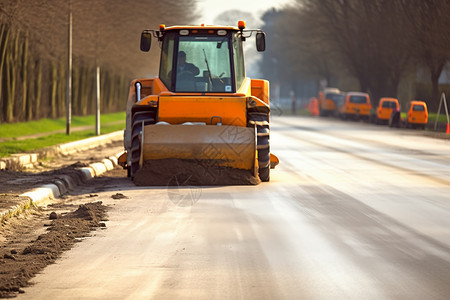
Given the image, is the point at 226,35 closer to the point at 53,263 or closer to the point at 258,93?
the point at 258,93

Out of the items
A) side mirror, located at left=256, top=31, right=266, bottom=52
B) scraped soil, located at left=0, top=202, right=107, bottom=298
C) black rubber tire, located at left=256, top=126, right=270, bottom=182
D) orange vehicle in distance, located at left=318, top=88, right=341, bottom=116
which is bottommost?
orange vehicle in distance, located at left=318, top=88, right=341, bottom=116

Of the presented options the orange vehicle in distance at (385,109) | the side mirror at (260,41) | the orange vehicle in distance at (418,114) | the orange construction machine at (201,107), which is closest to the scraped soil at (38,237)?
the orange construction machine at (201,107)

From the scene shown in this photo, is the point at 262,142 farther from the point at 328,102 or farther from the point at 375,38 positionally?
the point at 328,102

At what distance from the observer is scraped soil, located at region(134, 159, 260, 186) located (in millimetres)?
16578

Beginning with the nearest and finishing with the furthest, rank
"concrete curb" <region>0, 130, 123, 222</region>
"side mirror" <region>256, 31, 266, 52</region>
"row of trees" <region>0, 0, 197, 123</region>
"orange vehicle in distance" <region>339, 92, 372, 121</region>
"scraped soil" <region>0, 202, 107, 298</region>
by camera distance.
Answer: "scraped soil" <region>0, 202, 107, 298</region> → "concrete curb" <region>0, 130, 123, 222</region> → "side mirror" <region>256, 31, 266, 52</region> → "row of trees" <region>0, 0, 197, 123</region> → "orange vehicle in distance" <region>339, 92, 372, 121</region>

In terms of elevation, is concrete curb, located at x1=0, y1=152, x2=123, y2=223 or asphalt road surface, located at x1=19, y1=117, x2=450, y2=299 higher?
asphalt road surface, located at x1=19, y1=117, x2=450, y2=299

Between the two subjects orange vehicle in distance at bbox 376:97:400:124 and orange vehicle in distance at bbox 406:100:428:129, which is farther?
orange vehicle in distance at bbox 376:97:400:124

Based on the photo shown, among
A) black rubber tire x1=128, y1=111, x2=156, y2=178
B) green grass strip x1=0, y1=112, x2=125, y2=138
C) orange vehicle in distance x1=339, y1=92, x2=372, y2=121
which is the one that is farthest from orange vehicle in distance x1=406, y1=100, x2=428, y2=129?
black rubber tire x1=128, y1=111, x2=156, y2=178

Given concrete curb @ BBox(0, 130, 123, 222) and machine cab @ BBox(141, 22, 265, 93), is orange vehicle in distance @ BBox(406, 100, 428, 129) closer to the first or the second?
concrete curb @ BBox(0, 130, 123, 222)

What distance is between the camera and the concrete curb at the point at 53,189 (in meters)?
12.4

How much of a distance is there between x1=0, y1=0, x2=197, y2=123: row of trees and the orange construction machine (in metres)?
14.1

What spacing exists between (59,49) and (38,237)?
108ft

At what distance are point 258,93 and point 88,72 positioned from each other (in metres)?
37.0

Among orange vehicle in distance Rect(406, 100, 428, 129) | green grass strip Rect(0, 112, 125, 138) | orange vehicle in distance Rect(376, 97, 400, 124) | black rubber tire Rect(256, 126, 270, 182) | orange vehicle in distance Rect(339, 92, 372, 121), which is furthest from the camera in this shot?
orange vehicle in distance Rect(339, 92, 372, 121)
